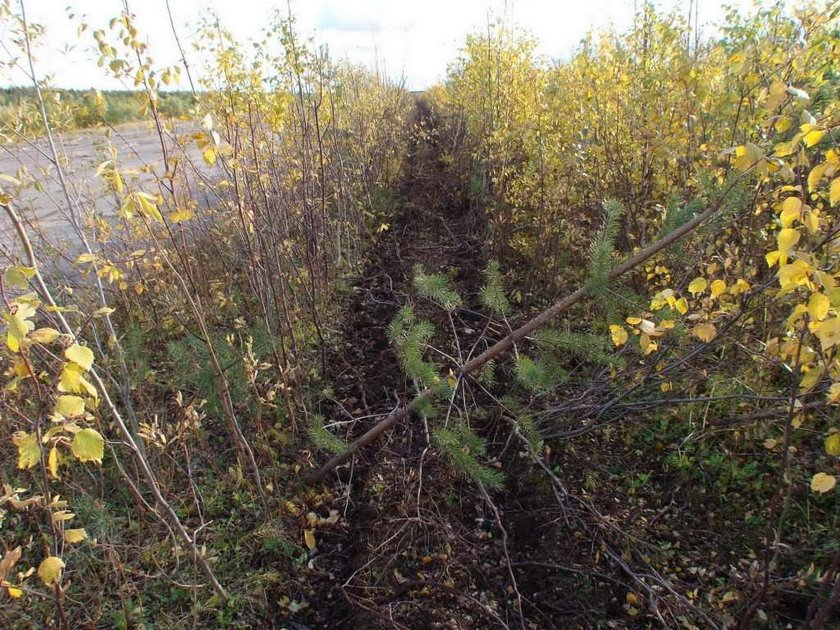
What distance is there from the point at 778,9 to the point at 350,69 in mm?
5301

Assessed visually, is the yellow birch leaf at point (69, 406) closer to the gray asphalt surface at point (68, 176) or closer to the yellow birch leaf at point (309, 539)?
the gray asphalt surface at point (68, 176)

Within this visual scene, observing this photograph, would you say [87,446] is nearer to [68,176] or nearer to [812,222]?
[812,222]

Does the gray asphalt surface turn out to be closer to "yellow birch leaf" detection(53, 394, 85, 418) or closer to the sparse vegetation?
the sparse vegetation

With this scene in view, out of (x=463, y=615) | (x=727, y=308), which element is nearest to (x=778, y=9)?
(x=727, y=308)

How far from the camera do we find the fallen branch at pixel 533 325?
169 centimetres

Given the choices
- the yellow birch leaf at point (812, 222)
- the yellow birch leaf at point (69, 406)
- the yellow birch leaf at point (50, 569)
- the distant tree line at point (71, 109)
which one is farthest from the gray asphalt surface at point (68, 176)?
the yellow birch leaf at point (812, 222)

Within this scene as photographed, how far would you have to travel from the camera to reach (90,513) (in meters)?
2.31

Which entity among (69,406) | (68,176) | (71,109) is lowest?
(69,406)

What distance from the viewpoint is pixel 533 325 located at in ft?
6.89

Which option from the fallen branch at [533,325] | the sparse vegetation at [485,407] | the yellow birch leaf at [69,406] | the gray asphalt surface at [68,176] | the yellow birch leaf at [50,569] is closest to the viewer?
the yellow birch leaf at [69,406]

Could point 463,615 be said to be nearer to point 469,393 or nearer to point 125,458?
point 469,393

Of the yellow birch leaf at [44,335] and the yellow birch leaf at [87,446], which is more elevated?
the yellow birch leaf at [44,335]

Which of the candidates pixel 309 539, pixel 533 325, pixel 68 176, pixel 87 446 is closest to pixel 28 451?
pixel 87 446

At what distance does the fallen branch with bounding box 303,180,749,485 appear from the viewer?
1692 millimetres
